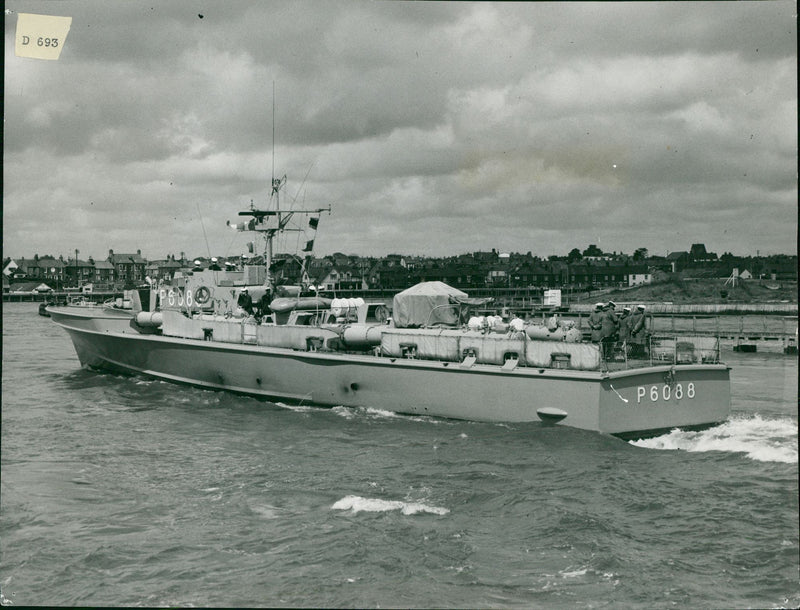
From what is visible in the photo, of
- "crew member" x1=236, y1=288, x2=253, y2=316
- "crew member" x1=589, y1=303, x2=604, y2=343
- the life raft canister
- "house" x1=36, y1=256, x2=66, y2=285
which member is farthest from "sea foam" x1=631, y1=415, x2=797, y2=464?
"house" x1=36, y1=256, x2=66, y2=285

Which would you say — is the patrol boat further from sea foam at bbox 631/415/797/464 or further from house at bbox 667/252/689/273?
house at bbox 667/252/689/273

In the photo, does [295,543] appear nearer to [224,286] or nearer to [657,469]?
[657,469]

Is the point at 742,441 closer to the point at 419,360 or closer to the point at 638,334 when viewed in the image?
the point at 638,334

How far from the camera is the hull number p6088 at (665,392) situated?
49.3ft

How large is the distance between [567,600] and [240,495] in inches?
228

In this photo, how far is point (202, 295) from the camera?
24094 millimetres

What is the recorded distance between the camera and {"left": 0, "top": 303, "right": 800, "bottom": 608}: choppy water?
804 cm

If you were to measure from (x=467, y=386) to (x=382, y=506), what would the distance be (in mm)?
5970

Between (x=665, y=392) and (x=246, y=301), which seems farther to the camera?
(x=246, y=301)

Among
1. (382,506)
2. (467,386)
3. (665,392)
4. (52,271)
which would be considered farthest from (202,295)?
(52,271)

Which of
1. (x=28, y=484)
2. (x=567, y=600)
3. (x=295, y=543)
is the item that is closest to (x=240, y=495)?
(x=295, y=543)

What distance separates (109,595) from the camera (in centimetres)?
790

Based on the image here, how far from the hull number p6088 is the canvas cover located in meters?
5.22

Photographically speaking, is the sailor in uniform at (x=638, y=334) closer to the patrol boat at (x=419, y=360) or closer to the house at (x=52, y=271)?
the patrol boat at (x=419, y=360)
